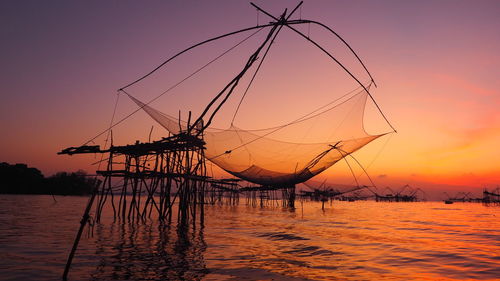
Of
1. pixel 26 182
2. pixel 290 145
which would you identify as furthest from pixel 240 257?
pixel 26 182

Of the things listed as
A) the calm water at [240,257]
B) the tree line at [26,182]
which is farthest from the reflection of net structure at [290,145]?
the tree line at [26,182]

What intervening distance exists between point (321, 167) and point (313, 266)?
308 inches

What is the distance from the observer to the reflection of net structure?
12641mm

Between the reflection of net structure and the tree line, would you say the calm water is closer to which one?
the reflection of net structure

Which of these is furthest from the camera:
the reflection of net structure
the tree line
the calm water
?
the tree line

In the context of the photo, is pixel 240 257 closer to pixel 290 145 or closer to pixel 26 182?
pixel 290 145

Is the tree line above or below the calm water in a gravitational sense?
above

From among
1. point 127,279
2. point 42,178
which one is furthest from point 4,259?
point 42,178

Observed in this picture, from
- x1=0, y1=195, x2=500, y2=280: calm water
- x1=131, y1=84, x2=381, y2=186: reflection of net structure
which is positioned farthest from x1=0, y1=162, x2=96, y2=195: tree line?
x1=0, y1=195, x2=500, y2=280: calm water

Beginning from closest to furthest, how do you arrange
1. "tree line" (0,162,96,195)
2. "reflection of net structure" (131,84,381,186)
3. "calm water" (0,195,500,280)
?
1. "calm water" (0,195,500,280)
2. "reflection of net structure" (131,84,381,186)
3. "tree line" (0,162,96,195)

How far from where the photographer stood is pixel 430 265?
24.3 feet

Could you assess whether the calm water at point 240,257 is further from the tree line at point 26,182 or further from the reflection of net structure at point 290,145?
the tree line at point 26,182

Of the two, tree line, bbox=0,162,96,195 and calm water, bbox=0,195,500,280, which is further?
tree line, bbox=0,162,96,195

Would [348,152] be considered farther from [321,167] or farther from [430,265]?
[430,265]
